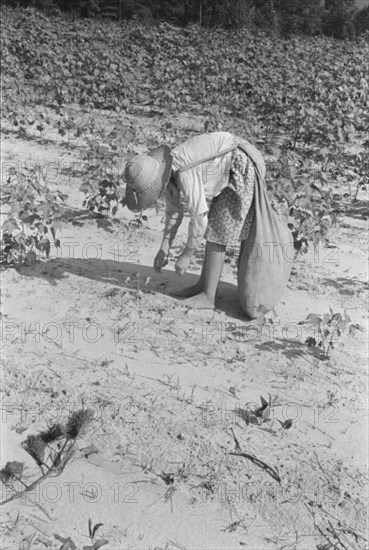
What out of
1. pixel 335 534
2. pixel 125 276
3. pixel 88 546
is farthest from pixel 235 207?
pixel 88 546

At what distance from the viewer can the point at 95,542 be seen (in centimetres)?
181

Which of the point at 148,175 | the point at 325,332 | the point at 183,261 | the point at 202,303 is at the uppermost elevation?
the point at 148,175

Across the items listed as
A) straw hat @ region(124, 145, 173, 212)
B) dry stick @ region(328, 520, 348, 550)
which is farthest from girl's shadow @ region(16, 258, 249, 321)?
dry stick @ region(328, 520, 348, 550)

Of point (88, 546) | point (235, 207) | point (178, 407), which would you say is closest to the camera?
point (88, 546)

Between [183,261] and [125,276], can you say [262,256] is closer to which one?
[183,261]

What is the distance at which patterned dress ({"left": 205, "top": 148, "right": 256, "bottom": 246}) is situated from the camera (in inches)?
109

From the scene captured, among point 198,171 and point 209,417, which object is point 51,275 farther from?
point 209,417

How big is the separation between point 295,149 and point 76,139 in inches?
80.6

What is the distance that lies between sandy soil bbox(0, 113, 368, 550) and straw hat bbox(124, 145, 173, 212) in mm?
658

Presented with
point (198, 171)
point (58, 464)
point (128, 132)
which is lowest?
point (58, 464)

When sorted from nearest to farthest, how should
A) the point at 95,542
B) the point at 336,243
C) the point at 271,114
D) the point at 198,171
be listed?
the point at 95,542 → the point at 198,171 → the point at 336,243 → the point at 271,114

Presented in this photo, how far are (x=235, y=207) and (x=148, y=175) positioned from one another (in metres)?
0.46

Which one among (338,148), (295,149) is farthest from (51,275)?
(295,149)

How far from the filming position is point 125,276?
11.5 feet
